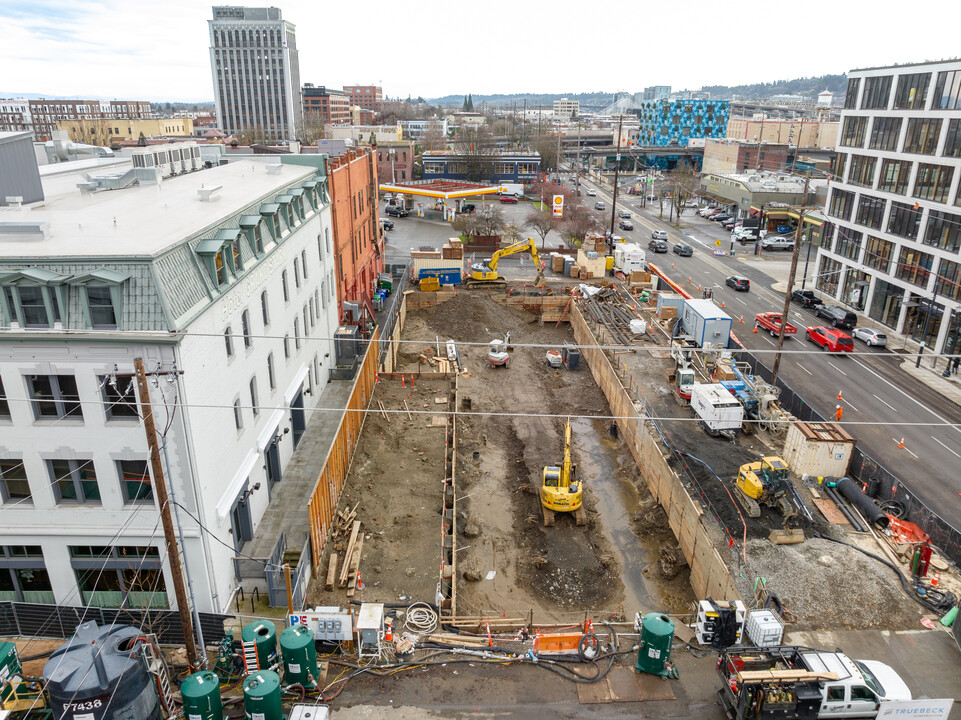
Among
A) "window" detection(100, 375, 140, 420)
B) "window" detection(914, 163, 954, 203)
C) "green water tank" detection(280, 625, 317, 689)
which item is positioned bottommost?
"green water tank" detection(280, 625, 317, 689)

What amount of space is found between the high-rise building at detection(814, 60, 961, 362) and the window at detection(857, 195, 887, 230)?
0.08 metres

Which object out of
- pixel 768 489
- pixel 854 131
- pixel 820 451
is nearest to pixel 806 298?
pixel 854 131

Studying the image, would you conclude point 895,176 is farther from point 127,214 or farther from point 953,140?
point 127,214

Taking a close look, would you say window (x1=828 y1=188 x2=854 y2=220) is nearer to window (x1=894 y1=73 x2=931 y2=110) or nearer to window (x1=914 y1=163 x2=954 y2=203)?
window (x1=914 y1=163 x2=954 y2=203)

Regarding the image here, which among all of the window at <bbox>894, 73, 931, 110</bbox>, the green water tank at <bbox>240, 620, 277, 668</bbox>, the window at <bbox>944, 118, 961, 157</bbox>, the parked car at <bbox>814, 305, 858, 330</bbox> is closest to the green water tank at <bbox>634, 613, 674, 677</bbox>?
the green water tank at <bbox>240, 620, 277, 668</bbox>

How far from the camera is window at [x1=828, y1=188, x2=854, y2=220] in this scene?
56000 mm

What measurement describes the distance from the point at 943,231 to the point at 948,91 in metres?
9.81

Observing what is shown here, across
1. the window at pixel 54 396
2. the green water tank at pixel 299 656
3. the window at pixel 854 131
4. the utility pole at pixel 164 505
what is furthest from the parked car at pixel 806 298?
the window at pixel 54 396

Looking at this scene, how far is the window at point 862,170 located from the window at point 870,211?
132 centimetres

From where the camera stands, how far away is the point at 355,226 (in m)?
46.2

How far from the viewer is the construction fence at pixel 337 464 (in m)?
23.7

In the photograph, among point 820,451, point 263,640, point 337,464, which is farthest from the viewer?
point 820,451

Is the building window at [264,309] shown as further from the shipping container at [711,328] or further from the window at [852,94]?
the window at [852,94]

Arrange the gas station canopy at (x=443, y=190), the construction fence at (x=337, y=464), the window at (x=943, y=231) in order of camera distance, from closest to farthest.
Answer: the construction fence at (x=337, y=464) < the window at (x=943, y=231) < the gas station canopy at (x=443, y=190)
